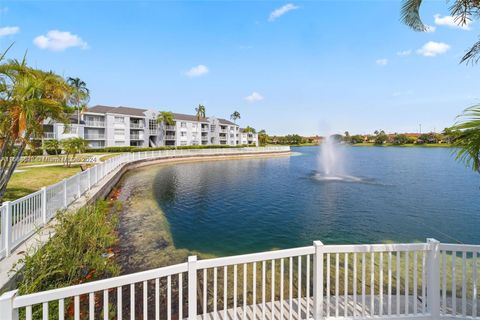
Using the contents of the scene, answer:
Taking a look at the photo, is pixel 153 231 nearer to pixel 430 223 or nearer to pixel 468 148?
pixel 468 148

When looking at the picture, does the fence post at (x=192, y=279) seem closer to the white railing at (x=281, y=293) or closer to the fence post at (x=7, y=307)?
the white railing at (x=281, y=293)

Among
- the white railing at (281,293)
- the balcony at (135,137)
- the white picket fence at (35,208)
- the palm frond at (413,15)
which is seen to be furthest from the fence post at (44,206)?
the balcony at (135,137)

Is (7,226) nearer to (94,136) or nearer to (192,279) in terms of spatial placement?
(192,279)

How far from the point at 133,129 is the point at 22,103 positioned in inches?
1968

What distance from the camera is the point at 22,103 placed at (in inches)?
264

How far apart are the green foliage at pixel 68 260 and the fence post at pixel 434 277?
224 inches

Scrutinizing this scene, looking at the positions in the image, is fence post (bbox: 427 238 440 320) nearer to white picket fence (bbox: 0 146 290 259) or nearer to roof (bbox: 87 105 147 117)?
white picket fence (bbox: 0 146 290 259)

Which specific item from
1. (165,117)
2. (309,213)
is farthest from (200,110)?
(309,213)

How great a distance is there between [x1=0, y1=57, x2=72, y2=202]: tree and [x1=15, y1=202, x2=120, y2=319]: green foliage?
2785 millimetres

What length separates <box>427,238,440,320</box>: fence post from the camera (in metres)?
3.51

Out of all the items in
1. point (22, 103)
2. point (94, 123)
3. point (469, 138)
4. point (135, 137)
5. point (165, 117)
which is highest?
point (165, 117)

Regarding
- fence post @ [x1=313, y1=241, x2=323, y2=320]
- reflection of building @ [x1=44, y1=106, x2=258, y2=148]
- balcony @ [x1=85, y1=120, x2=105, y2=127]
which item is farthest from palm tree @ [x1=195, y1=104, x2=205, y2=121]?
Answer: fence post @ [x1=313, y1=241, x2=323, y2=320]

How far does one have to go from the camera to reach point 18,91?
7117 millimetres

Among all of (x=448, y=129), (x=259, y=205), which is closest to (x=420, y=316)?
(x=448, y=129)
